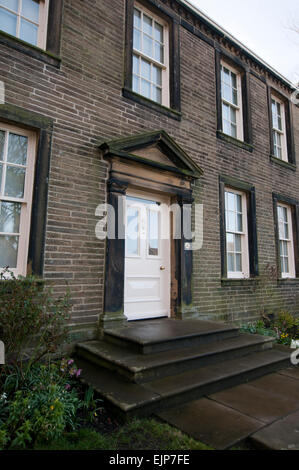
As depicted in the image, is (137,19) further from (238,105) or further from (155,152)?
(238,105)

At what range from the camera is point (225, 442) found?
2193 mm

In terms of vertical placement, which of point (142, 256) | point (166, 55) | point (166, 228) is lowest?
point (142, 256)

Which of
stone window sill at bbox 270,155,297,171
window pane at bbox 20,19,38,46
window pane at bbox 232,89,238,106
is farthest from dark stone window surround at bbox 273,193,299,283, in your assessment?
window pane at bbox 20,19,38,46

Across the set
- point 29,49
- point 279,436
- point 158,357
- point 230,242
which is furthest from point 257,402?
point 29,49

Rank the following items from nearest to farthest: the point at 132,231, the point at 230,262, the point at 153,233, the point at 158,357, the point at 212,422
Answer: the point at 212,422, the point at 158,357, the point at 132,231, the point at 153,233, the point at 230,262

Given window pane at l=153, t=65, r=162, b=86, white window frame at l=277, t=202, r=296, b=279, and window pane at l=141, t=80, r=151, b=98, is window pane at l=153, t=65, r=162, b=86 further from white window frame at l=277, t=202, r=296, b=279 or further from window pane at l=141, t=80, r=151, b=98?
white window frame at l=277, t=202, r=296, b=279

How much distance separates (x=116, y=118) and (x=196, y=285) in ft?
11.1

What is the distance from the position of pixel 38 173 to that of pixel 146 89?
301cm

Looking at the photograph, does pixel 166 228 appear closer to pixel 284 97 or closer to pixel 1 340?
pixel 1 340

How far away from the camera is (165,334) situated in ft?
12.8

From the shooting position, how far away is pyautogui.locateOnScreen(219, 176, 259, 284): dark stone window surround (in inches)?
247

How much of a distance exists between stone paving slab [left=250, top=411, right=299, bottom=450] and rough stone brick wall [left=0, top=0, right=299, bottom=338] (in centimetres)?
258
